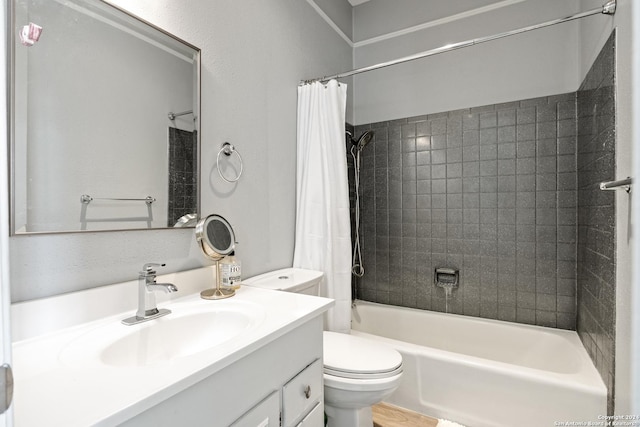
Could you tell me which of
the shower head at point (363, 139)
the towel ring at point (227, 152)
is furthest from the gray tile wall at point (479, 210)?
the towel ring at point (227, 152)

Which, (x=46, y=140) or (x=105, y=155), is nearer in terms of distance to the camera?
(x=46, y=140)

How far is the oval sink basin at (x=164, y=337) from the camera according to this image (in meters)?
0.80

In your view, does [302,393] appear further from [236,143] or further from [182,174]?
[236,143]

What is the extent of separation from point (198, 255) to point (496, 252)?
193 centimetres

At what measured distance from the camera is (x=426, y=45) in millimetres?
2373

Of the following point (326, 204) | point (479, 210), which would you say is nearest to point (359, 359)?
point (326, 204)

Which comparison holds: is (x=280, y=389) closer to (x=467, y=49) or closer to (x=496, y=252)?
(x=496, y=252)

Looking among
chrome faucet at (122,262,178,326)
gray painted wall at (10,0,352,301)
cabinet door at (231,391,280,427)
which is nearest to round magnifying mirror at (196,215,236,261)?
gray painted wall at (10,0,352,301)

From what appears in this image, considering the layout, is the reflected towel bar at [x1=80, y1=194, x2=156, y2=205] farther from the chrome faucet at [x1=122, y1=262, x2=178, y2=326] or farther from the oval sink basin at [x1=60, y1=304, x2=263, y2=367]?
the oval sink basin at [x1=60, y1=304, x2=263, y2=367]

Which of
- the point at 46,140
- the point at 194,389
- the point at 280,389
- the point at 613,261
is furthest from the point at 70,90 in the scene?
the point at 613,261

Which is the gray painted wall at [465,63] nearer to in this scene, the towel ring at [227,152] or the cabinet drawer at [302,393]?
the towel ring at [227,152]

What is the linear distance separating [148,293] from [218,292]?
10.2 inches

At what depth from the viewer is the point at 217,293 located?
120 centimetres

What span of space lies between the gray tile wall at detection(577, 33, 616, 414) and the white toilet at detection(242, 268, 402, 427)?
902 millimetres
